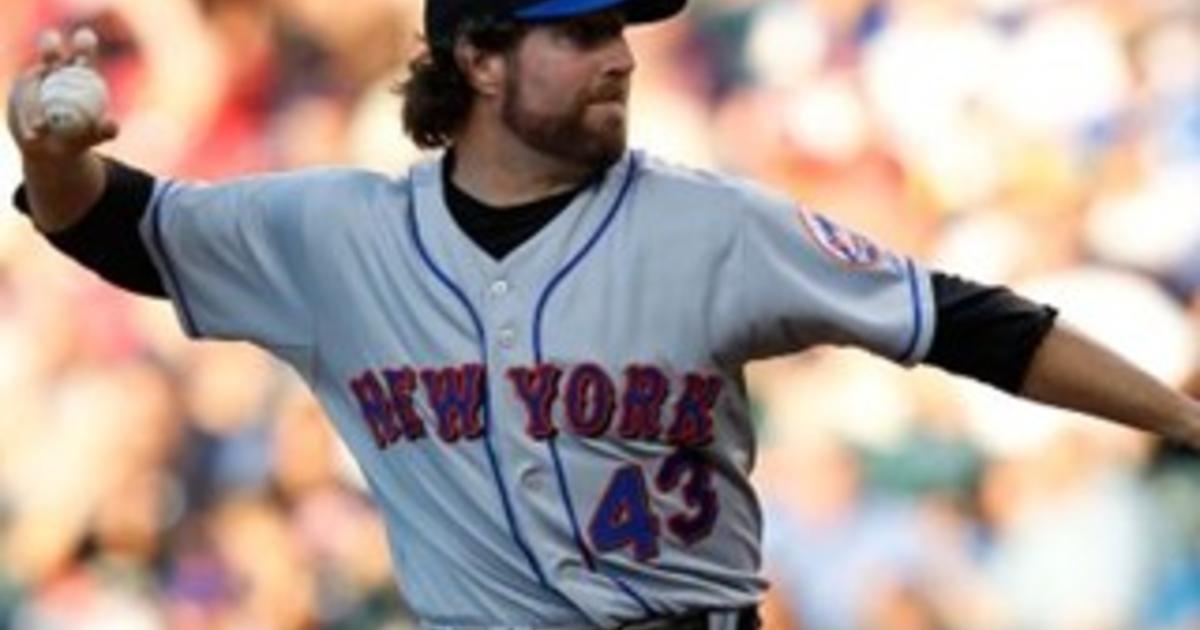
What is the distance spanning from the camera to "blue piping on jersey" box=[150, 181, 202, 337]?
287 centimetres

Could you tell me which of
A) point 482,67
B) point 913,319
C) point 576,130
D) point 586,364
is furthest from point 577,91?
point 913,319

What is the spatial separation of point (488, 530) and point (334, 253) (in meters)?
0.32

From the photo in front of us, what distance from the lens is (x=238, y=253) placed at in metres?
2.88

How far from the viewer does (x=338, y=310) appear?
9.25 ft

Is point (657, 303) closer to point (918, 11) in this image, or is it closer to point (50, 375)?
point (918, 11)

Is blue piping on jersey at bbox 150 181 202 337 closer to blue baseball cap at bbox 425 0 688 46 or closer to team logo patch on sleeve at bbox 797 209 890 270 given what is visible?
blue baseball cap at bbox 425 0 688 46

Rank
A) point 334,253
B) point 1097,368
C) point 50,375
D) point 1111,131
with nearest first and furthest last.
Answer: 1. point 1097,368
2. point 334,253
3. point 1111,131
4. point 50,375

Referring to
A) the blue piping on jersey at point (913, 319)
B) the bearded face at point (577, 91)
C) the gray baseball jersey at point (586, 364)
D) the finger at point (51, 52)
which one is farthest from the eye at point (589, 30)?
the finger at point (51, 52)

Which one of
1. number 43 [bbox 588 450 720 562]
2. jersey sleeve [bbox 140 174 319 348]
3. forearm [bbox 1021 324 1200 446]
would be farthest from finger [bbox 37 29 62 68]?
forearm [bbox 1021 324 1200 446]

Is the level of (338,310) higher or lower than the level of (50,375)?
higher

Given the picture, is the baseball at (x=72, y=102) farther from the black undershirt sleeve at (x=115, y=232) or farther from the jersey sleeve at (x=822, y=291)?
the jersey sleeve at (x=822, y=291)

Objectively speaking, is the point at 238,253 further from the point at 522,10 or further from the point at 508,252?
the point at 522,10

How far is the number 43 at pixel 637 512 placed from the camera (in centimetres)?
269

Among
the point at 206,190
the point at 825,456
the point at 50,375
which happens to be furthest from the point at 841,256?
the point at 50,375
